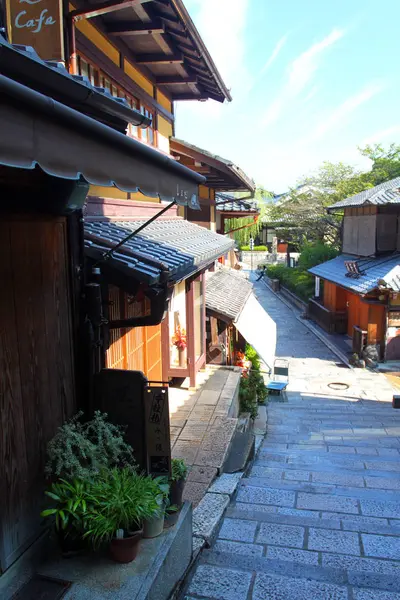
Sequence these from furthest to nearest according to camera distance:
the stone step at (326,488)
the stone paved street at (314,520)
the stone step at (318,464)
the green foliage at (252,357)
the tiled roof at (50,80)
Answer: the green foliage at (252,357), the stone step at (318,464), the stone step at (326,488), the stone paved street at (314,520), the tiled roof at (50,80)

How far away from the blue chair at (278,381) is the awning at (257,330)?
174cm

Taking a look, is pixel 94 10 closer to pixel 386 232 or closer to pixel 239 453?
pixel 239 453

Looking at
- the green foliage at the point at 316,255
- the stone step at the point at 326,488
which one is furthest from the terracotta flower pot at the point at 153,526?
the green foliage at the point at 316,255

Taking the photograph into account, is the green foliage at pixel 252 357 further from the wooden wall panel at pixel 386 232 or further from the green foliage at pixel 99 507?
the wooden wall panel at pixel 386 232

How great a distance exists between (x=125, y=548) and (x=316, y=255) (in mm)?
31021

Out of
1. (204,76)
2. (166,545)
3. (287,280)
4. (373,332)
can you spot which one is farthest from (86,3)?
(287,280)

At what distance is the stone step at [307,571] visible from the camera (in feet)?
12.4

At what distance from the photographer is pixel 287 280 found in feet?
125

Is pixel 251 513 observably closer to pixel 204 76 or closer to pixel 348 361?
pixel 204 76

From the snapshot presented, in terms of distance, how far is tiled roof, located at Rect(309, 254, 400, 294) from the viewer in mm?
19766

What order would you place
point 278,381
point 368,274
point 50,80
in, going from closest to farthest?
point 50,80 < point 278,381 < point 368,274

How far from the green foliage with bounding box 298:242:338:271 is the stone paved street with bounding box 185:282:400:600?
20596 millimetres

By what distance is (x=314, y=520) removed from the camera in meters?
5.54

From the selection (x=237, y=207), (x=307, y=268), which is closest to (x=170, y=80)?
(x=237, y=207)
